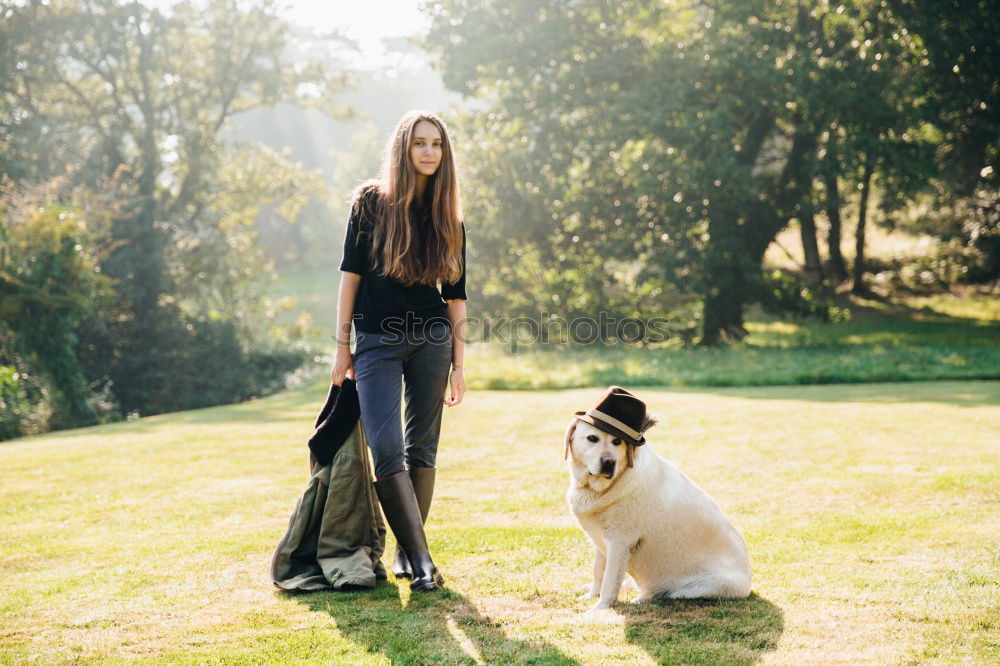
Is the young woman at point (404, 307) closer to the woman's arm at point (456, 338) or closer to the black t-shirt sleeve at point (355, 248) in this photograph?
the black t-shirt sleeve at point (355, 248)

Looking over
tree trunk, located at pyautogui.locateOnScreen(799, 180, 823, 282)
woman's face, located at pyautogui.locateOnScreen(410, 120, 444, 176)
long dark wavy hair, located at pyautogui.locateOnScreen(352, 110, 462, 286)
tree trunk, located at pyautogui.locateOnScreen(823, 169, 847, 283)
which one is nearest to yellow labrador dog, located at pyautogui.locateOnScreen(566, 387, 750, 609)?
long dark wavy hair, located at pyautogui.locateOnScreen(352, 110, 462, 286)

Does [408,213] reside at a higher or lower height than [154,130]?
lower

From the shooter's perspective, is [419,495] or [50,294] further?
[50,294]

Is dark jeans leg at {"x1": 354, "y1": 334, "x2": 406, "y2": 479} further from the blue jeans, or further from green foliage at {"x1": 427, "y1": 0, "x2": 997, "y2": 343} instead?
green foliage at {"x1": 427, "y1": 0, "x2": 997, "y2": 343}

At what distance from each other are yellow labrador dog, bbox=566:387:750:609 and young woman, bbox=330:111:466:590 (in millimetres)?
791

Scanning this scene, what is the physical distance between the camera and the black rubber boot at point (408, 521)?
396cm

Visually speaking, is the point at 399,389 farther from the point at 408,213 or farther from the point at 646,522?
the point at 646,522

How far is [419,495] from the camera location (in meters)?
4.30

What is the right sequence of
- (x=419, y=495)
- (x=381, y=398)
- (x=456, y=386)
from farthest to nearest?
1. (x=456, y=386)
2. (x=419, y=495)
3. (x=381, y=398)

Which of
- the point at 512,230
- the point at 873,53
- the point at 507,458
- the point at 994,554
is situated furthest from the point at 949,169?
the point at 994,554

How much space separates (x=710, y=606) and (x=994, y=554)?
1.75 m

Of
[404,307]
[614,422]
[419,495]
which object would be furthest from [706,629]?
[404,307]

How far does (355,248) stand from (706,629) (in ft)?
7.44

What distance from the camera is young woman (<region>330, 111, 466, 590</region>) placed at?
3.99 m
